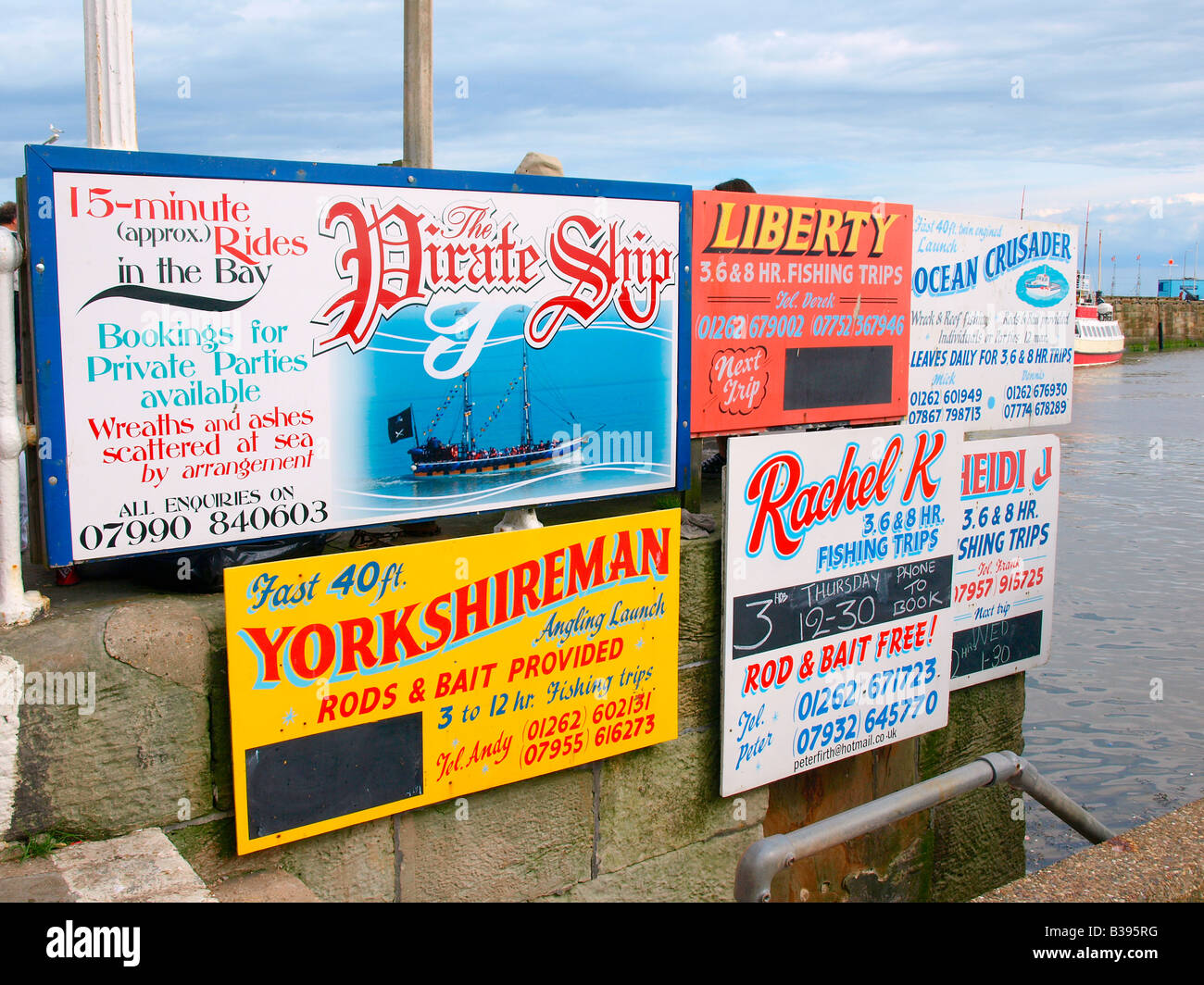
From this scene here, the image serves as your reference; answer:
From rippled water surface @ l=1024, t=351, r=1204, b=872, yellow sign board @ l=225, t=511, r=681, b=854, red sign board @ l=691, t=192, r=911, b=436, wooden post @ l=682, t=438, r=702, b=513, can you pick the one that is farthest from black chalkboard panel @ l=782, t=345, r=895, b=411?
rippled water surface @ l=1024, t=351, r=1204, b=872

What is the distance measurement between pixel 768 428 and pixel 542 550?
179 cm

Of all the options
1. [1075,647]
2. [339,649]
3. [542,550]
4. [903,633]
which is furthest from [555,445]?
[1075,647]

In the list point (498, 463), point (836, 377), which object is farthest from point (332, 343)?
point (836, 377)

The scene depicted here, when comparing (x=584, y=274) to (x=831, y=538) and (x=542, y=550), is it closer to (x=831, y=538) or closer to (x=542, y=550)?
(x=542, y=550)

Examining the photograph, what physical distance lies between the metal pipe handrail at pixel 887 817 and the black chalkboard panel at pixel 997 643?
1241 mm

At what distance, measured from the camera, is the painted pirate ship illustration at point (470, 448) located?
4.24 meters

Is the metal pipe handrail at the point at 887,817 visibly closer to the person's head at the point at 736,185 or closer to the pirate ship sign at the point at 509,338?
the pirate ship sign at the point at 509,338

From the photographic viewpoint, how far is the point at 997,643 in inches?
257

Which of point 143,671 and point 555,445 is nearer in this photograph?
point 143,671

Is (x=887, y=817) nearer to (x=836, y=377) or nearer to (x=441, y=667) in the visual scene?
(x=441, y=667)

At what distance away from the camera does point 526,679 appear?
14.3 ft

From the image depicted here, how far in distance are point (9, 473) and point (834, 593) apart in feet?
11.6

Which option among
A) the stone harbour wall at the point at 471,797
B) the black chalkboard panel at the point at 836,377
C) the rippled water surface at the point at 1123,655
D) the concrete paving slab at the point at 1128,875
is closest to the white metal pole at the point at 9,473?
the stone harbour wall at the point at 471,797

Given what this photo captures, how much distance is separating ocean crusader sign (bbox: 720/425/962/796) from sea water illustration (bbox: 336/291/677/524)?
0.51 meters
